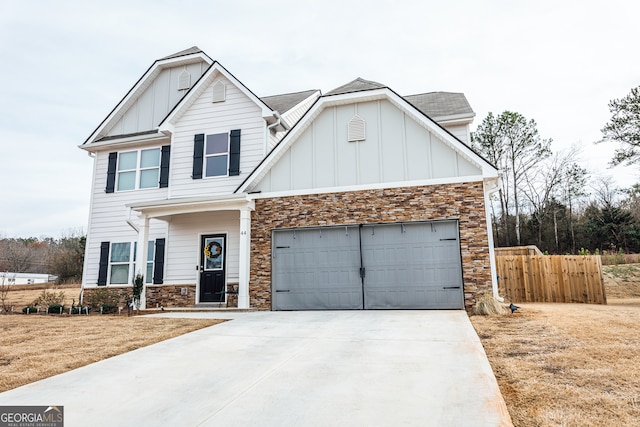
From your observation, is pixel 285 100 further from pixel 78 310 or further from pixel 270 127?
pixel 78 310

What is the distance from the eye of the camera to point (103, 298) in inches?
484

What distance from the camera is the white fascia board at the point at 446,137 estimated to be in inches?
377

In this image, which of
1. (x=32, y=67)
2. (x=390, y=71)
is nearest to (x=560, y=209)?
(x=390, y=71)

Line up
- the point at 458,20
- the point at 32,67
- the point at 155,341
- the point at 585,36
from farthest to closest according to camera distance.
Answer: the point at 32,67 < the point at 585,36 < the point at 458,20 < the point at 155,341

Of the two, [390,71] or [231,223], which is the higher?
[390,71]

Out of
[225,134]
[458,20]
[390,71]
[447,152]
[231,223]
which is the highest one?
[390,71]

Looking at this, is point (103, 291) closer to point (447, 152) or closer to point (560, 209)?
point (447, 152)

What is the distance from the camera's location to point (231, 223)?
12.2 m

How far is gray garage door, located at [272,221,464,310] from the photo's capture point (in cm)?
965

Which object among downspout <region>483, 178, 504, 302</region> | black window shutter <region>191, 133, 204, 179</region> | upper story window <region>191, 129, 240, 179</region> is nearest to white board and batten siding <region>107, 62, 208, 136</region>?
black window shutter <region>191, 133, 204, 179</region>

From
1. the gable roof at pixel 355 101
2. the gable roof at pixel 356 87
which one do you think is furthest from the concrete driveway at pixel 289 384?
the gable roof at pixel 356 87

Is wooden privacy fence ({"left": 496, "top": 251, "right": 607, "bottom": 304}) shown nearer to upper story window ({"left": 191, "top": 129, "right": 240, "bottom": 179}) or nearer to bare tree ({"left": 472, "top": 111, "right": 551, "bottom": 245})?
upper story window ({"left": 191, "top": 129, "right": 240, "bottom": 179})

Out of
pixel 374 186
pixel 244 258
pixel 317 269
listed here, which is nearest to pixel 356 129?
pixel 374 186

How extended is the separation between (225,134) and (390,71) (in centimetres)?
1057
